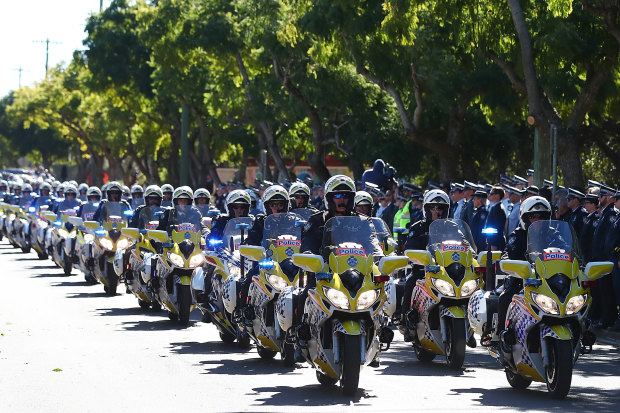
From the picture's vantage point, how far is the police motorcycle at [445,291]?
12.9 m

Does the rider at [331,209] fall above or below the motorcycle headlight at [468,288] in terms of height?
above

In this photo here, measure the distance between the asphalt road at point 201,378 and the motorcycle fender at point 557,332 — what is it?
57 centimetres

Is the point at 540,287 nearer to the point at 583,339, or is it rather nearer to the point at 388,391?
the point at 583,339

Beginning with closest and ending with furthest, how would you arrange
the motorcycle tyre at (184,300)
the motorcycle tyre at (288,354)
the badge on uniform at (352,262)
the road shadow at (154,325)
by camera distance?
the badge on uniform at (352,262) < the motorcycle tyre at (288,354) < the road shadow at (154,325) < the motorcycle tyre at (184,300)

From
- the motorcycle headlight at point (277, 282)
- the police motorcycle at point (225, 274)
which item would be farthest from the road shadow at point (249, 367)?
the motorcycle headlight at point (277, 282)

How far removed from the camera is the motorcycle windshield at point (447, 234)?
43.7ft

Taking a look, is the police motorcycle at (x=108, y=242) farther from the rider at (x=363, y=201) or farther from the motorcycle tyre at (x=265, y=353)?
the motorcycle tyre at (x=265, y=353)

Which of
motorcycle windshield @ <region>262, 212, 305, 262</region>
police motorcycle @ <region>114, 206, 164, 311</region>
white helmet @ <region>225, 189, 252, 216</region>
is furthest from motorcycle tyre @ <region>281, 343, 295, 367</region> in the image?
police motorcycle @ <region>114, 206, 164, 311</region>

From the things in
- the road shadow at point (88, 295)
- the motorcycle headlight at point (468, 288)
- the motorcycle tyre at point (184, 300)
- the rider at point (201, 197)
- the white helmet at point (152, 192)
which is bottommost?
the road shadow at point (88, 295)

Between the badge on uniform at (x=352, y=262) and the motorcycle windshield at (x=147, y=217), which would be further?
the motorcycle windshield at (x=147, y=217)

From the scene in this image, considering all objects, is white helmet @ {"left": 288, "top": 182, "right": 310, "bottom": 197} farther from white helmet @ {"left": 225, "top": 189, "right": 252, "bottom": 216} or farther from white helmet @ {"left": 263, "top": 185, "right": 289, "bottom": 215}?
white helmet @ {"left": 263, "top": 185, "right": 289, "bottom": 215}

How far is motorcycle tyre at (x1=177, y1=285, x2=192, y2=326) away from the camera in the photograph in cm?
1709

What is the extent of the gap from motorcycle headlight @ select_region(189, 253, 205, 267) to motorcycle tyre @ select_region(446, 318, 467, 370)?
204 inches

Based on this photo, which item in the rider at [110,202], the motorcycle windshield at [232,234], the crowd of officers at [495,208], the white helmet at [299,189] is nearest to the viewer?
the motorcycle windshield at [232,234]
